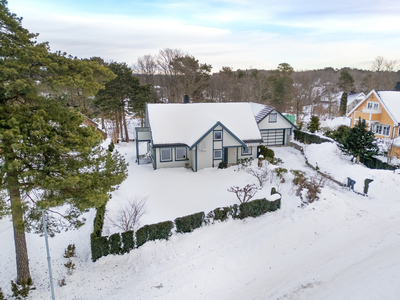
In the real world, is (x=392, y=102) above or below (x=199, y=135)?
above

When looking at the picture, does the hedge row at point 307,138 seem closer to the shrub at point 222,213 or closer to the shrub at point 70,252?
the shrub at point 222,213

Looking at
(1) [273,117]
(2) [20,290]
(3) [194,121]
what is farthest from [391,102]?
(2) [20,290]

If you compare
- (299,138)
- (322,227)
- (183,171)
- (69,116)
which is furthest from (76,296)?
(299,138)

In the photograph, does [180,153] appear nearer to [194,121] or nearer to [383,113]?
[194,121]

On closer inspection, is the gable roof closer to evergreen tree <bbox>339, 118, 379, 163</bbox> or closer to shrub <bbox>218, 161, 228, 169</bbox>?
evergreen tree <bbox>339, 118, 379, 163</bbox>

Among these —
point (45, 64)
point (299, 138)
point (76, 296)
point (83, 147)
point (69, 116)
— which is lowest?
point (76, 296)

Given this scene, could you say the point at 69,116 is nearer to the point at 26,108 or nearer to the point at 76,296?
the point at 26,108

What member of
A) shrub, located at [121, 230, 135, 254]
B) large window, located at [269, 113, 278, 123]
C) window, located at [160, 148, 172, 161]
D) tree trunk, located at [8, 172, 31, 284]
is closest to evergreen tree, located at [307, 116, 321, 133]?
large window, located at [269, 113, 278, 123]
